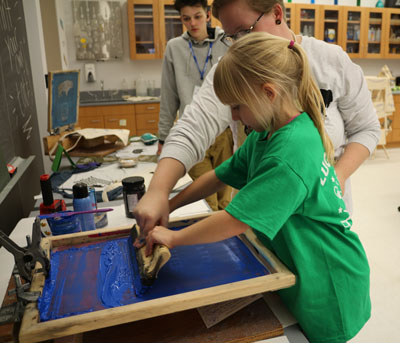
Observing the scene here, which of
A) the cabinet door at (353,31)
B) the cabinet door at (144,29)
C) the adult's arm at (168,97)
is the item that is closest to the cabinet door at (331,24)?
the cabinet door at (353,31)

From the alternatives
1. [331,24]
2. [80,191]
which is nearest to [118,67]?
[331,24]

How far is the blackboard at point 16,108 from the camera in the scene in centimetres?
156

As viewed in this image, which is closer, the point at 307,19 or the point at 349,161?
the point at 349,161

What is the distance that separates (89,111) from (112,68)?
3.08 ft

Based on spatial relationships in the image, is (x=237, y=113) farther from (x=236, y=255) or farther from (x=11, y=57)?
(x=11, y=57)

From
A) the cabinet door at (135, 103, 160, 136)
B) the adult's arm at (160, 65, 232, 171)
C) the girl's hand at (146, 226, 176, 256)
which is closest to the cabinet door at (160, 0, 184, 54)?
the cabinet door at (135, 103, 160, 136)

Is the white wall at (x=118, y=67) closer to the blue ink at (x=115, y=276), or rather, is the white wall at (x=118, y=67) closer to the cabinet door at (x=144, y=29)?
the cabinet door at (x=144, y=29)

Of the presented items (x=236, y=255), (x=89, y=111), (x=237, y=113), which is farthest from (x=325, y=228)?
(x=89, y=111)

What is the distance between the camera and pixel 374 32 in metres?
5.81

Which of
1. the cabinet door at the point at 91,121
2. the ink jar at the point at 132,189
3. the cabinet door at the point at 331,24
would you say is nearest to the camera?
the ink jar at the point at 132,189

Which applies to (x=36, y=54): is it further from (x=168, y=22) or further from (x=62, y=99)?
(x=168, y=22)

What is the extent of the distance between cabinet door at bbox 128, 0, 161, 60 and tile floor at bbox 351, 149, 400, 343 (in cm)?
313

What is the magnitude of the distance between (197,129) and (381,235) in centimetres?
237

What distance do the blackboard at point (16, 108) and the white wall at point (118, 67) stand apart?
3176mm
